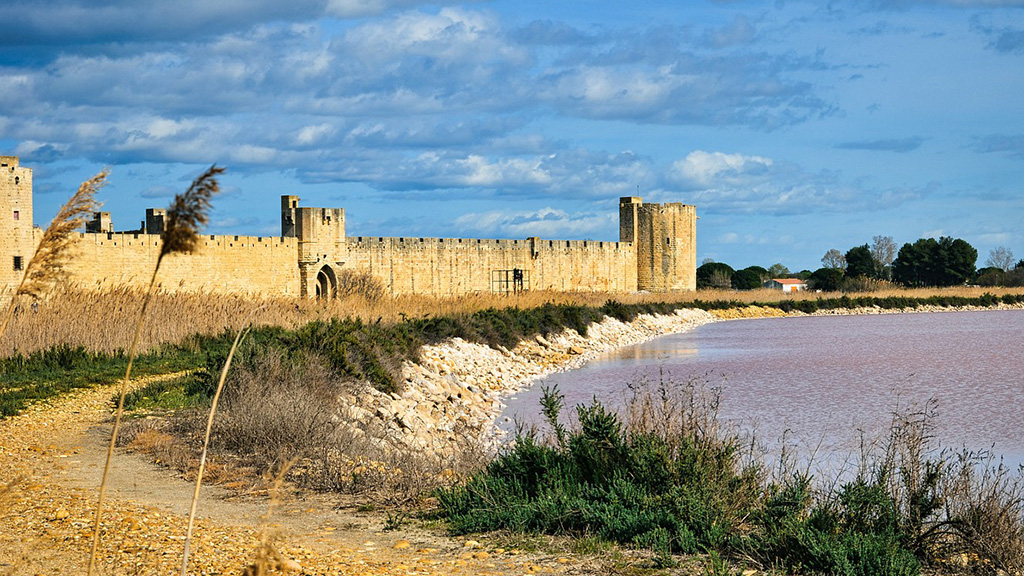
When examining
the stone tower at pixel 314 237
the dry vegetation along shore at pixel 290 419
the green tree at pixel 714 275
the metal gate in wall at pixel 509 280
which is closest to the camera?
the dry vegetation along shore at pixel 290 419

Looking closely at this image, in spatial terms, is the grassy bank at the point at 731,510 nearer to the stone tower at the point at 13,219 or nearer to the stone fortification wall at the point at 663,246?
the stone tower at the point at 13,219

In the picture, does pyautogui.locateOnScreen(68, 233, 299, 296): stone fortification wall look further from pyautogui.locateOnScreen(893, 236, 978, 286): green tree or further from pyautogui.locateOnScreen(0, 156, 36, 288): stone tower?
pyautogui.locateOnScreen(893, 236, 978, 286): green tree

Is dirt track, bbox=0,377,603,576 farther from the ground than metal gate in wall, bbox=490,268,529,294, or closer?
closer

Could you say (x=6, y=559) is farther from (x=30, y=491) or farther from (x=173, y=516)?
(x=30, y=491)

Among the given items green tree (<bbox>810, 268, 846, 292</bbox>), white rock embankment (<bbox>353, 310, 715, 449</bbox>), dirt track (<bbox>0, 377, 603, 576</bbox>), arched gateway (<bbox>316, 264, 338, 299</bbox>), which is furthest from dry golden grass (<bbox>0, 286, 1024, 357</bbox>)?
green tree (<bbox>810, 268, 846, 292</bbox>)

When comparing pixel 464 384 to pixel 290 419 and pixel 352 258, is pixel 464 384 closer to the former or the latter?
pixel 290 419

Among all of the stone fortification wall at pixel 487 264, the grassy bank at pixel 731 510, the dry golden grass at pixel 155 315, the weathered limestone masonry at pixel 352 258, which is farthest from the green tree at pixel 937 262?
the grassy bank at pixel 731 510

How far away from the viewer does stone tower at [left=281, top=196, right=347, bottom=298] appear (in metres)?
32.3

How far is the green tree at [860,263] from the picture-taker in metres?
63.9

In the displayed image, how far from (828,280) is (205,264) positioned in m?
43.0

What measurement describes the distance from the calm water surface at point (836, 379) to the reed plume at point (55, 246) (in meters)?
4.00

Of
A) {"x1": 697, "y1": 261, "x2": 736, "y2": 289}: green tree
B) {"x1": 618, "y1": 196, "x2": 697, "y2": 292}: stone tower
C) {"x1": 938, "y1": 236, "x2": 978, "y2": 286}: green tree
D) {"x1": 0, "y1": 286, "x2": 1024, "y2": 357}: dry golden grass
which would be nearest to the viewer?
{"x1": 0, "y1": 286, "x2": 1024, "y2": 357}: dry golden grass

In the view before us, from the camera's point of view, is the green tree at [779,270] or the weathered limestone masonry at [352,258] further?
the green tree at [779,270]

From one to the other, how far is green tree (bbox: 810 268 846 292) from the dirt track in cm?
5736
